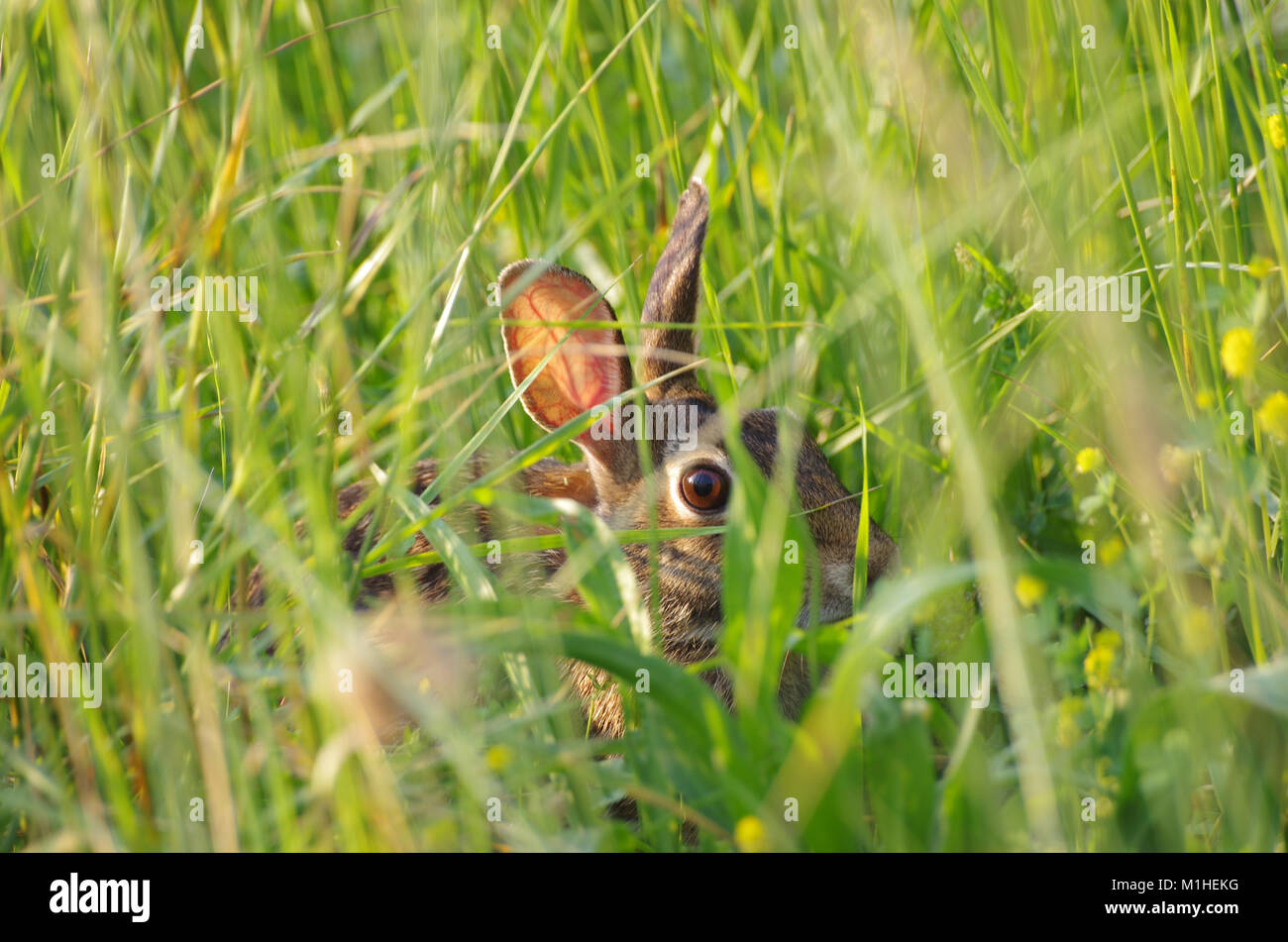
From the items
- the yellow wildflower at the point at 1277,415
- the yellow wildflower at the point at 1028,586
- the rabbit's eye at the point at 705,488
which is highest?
the rabbit's eye at the point at 705,488

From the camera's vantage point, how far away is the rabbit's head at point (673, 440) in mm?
4262

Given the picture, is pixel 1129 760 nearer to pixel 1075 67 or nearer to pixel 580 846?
pixel 580 846

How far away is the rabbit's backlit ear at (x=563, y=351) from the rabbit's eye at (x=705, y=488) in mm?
461

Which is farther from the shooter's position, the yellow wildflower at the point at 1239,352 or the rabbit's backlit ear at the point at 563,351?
the rabbit's backlit ear at the point at 563,351

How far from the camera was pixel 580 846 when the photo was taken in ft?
7.55

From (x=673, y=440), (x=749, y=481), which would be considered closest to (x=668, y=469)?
(x=673, y=440)

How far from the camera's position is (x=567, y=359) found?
4.55 metres

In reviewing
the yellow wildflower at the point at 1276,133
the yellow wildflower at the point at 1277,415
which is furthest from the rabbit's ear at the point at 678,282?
the yellow wildflower at the point at 1277,415

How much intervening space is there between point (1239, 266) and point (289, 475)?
291cm

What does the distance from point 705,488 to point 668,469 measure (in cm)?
22

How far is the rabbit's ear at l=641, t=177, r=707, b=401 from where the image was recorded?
4301mm

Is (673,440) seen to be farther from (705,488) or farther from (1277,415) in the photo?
(1277,415)

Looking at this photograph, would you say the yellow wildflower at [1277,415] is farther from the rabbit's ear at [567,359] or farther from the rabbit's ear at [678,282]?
the rabbit's ear at [567,359]
